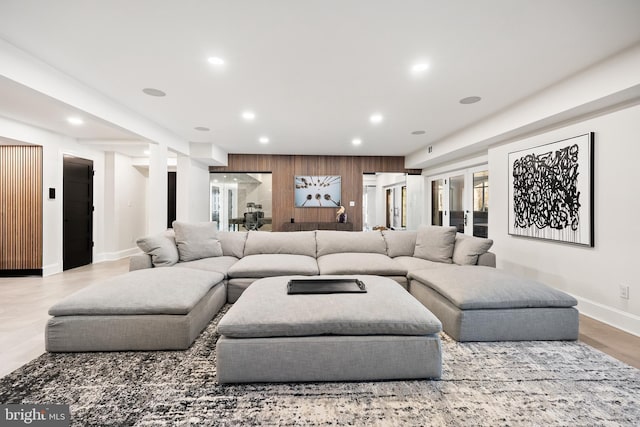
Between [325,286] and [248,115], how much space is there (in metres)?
2.90

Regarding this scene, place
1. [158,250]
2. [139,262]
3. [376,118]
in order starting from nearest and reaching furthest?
1. [139,262]
2. [158,250]
3. [376,118]

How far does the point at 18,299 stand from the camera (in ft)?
11.1

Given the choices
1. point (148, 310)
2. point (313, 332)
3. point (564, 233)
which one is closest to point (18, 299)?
point (148, 310)

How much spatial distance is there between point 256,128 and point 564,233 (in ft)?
14.5

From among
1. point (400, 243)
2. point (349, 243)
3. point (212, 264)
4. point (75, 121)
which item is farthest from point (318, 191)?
point (75, 121)

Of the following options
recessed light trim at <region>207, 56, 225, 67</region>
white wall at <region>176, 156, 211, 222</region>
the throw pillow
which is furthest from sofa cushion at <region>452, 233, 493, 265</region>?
white wall at <region>176, 156, 211, 222</region>

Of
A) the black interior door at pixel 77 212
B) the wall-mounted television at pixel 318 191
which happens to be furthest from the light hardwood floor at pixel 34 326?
the wall-mounted television at pixel 318 191

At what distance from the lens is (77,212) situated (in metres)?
5.44

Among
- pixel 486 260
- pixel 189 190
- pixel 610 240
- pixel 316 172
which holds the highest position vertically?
pixel 316 172

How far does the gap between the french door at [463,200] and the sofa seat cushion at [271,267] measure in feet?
11.3

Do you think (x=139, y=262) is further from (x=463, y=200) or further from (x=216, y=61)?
(x=463, y=200)

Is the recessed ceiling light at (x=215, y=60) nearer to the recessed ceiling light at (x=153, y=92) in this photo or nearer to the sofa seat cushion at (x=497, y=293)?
the recessed ceiling light at (x=153, y=92)

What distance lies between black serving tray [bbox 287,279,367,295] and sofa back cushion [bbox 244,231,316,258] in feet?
4.39

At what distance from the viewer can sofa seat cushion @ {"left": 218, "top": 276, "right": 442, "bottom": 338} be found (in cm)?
169
